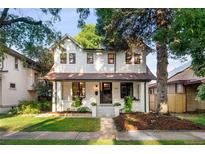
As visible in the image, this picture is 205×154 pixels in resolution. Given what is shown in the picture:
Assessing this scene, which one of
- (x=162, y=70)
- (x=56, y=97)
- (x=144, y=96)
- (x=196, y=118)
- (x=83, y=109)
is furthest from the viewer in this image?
(x=56, y=97)

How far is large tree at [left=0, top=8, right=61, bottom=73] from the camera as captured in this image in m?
15.9

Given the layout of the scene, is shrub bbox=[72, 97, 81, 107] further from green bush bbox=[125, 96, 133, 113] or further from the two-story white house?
green bush bbox=[125, 96, 133, 113]

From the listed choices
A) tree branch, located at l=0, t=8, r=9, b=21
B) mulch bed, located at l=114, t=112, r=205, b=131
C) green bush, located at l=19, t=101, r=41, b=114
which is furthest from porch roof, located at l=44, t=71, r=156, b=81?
tree branch, located at l=0, t=8, r=9, b=21

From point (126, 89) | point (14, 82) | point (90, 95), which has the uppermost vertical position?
point (14, 82)

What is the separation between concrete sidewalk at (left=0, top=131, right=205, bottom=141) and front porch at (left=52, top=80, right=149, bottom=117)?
12.6 meters

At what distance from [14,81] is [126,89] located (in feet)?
32.2

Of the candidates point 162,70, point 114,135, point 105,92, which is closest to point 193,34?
point 114,135

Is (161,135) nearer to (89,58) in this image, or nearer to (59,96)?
(59,96)

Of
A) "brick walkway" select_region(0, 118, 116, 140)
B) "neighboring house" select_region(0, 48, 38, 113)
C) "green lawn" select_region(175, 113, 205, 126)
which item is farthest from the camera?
"neighboring house" select_region(0, 48, 38, 113)

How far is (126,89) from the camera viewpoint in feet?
95.5

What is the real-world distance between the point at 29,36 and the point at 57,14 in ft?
5.31

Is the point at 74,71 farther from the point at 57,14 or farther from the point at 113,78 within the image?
the point at 57,14

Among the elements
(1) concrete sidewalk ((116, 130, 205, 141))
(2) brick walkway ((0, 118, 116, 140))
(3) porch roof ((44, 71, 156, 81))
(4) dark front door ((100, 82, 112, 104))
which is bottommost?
(1) concrete sidewalk ((116, 130, 205, 141))
